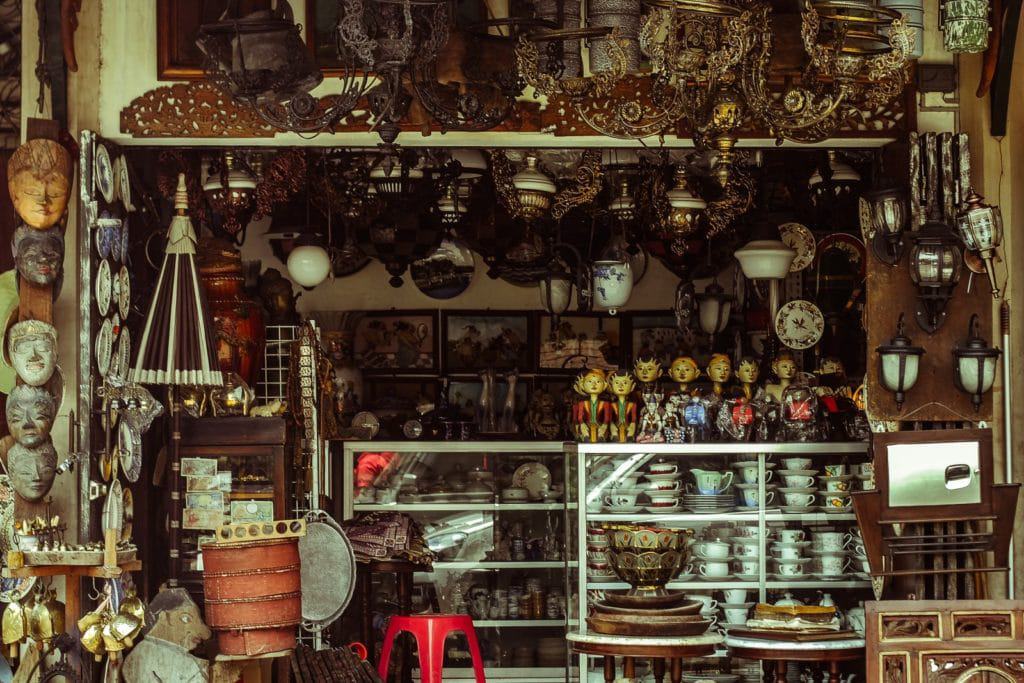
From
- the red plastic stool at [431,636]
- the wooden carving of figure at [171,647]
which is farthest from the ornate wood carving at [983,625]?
the wooden carving of figure at [171,647]

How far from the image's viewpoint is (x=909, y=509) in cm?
593

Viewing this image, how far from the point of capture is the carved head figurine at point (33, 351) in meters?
5.91

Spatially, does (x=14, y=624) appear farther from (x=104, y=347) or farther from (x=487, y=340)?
(x=487, y=340)

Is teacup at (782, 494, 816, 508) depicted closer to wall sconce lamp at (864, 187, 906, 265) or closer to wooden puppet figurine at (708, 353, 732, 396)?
A: wooden puppet figurine at (708, 353, 732, 396)

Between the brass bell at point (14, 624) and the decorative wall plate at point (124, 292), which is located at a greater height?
the decorative wall plate at point (124, 292)

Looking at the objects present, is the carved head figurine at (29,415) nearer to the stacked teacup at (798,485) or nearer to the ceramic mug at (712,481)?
the ceramic mug at (712,481)

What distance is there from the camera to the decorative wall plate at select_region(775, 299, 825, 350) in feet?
25.7

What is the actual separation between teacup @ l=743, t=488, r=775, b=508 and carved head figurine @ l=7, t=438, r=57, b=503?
337cm

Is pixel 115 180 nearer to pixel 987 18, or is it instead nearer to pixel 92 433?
pixel 92 433

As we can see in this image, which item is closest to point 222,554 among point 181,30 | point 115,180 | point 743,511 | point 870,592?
point 115,180

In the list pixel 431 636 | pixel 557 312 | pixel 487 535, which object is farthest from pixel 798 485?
pixel 487 535

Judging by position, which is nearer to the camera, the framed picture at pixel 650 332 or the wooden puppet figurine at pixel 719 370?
the wooden puppet figurine at pixel 719 370

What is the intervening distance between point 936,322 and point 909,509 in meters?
0.90

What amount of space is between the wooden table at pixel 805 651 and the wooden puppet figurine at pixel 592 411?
4.97 ft
